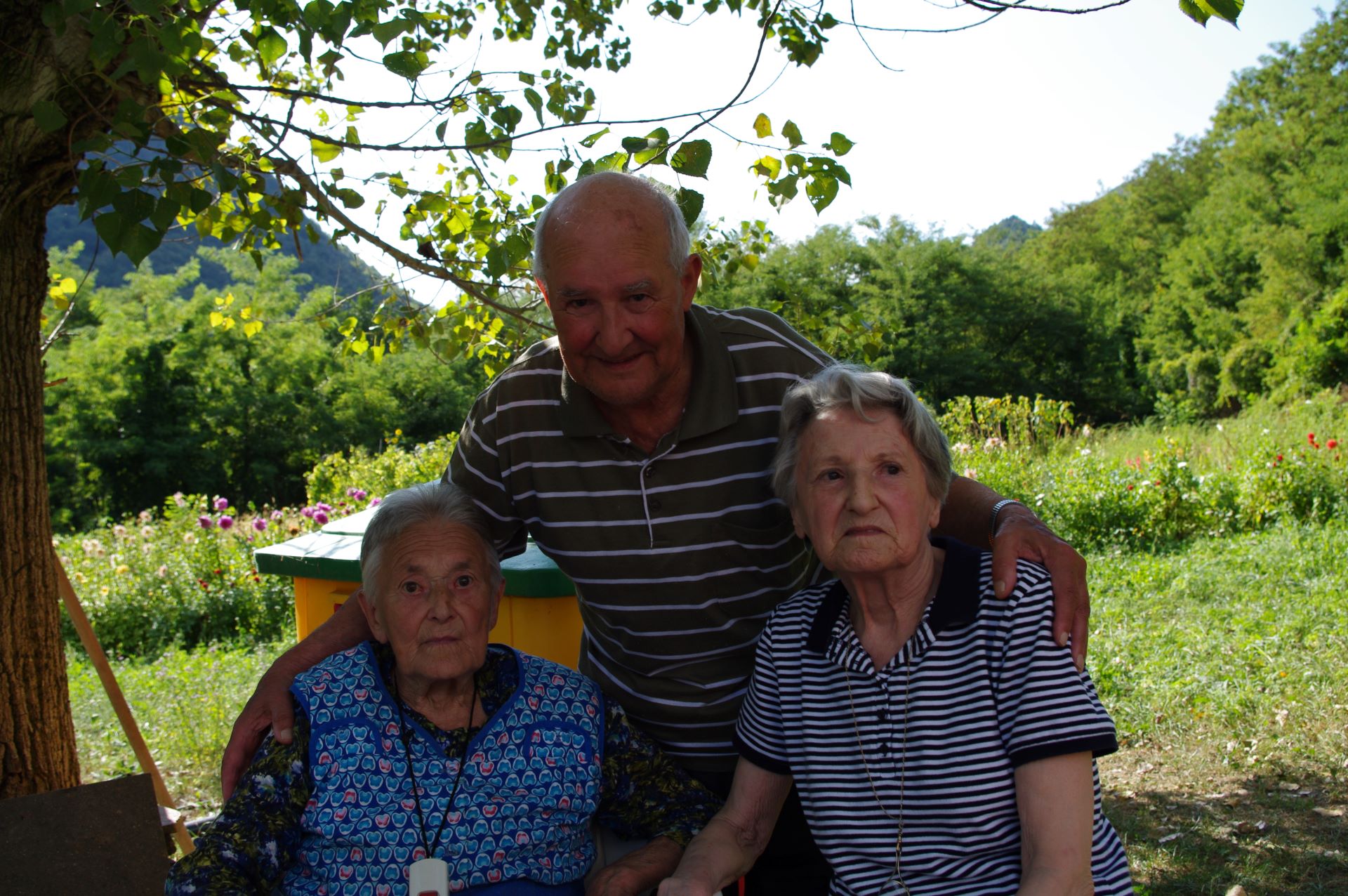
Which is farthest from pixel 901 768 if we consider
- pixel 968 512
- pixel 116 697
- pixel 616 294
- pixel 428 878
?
pixel 116 697

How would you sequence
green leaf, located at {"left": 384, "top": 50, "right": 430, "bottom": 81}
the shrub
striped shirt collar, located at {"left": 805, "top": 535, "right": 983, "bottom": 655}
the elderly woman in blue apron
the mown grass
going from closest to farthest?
striped shirt collar, located at {"left": 805, "top": 535, "right": 983, "bottom": 655} → the elderly woman in blue apron → green leaf, located at {"left": 384, "top": 50, "right": 430, "bottom": 81} → the mown grass → the shrub

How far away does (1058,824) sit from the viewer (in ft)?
5.36

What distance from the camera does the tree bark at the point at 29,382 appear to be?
Result: 2.46 metres

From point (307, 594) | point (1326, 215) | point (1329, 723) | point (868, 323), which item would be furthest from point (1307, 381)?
point (307, 594)

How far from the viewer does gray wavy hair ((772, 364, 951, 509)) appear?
Result: 1875 mm

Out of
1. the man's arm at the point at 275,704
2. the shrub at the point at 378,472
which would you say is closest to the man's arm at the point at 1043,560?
the man's arm at the point at 275,704

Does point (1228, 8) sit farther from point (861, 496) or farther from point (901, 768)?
point (901, 768)

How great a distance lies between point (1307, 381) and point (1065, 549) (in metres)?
22.7

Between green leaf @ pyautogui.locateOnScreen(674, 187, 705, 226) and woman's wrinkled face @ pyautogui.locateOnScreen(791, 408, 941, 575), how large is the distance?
84cm

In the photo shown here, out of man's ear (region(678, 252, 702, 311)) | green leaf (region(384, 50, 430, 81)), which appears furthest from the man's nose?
green leaf (region(384, 50, 430, 81))

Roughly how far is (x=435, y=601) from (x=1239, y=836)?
10.5ft

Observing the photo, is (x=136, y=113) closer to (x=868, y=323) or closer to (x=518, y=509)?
(x=518, y=509)

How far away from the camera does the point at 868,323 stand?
158 inches

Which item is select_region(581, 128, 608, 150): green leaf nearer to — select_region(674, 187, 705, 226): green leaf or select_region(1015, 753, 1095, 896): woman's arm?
select_region(674, 187, 705, 226): green leaf
